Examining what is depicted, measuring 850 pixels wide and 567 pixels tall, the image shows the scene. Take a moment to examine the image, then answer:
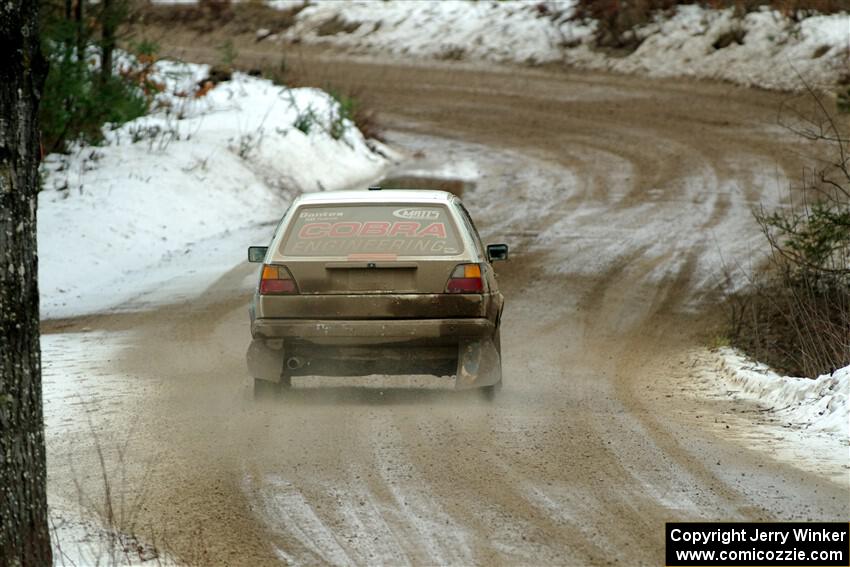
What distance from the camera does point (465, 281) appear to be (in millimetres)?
10523

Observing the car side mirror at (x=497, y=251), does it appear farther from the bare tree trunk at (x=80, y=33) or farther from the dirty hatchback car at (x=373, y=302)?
the bare tree trunk at (x=80, y=33)

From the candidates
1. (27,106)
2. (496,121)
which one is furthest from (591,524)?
(496,121)

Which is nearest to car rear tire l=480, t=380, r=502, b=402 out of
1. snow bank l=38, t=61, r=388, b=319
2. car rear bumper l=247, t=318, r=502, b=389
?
car rear bumper l=247, t=318, r=502, b=389

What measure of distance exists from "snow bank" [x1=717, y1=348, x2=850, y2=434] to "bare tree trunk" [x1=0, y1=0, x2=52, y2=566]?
5.52m

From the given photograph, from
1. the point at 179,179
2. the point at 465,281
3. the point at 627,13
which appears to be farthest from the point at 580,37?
the point at 465,281

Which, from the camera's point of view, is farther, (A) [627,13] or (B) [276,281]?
(A) [627,13]

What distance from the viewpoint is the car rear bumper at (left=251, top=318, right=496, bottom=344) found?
1038 cm

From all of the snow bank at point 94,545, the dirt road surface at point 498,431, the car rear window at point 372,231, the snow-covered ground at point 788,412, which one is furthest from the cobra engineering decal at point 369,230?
the snow bank at point 94,545

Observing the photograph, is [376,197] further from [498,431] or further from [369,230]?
[498,431]

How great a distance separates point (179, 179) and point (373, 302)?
12.3 meters

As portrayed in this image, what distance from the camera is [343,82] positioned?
33906 millimetres

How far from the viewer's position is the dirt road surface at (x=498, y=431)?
733 cm

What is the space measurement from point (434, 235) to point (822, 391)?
3.12 m

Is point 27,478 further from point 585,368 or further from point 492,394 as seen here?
point 585,368
